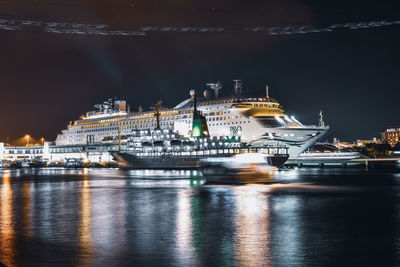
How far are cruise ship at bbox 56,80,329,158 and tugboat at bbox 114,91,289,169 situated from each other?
66.4 inches

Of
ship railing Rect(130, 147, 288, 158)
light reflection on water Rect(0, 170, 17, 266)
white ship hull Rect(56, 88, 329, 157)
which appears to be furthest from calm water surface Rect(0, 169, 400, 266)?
white ship hull Rect(56, 88, 329, 157)

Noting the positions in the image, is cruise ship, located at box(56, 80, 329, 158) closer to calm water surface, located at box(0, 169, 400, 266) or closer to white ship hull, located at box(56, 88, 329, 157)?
white ship hull, located at box(56, 88, 329, 157)

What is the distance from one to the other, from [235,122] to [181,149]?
1060 centimetres

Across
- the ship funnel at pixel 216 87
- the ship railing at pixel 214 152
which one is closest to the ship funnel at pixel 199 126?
the ship railing at pixel 214 152

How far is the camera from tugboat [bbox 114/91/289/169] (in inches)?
2559

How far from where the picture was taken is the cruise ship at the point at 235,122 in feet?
218

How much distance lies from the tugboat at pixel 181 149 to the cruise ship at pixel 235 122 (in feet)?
5.53

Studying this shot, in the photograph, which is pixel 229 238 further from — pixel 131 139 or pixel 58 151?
pixel 58 151

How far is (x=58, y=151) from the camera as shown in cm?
11600

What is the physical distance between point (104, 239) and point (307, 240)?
232 inches

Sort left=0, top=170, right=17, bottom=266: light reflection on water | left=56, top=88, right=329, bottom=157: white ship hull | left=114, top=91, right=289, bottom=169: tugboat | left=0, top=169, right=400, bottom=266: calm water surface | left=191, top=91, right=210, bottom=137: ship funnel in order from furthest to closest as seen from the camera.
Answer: left=191, top=91, right=210, bottom=137: ship funnel < left=56, top=88, right=329, bottom=157: white ship hull < left=114, top=91, right=289, bottom=169: tugboat < left=0, top=170, right=17, bottom=266: light reflection on water < left=0, top=169, right=400, bottom=266: calm water surface

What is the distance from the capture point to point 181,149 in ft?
245

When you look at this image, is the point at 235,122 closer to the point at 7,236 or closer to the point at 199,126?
the point at 199,126

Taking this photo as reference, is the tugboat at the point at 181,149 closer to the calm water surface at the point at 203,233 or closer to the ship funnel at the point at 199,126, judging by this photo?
the ship funnel at the point at 199,126
